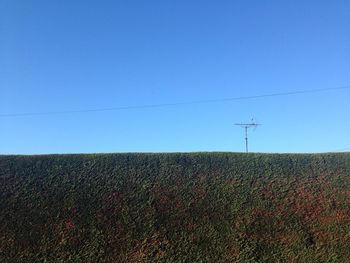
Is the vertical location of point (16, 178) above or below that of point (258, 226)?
above

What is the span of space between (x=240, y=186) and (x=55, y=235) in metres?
4.65

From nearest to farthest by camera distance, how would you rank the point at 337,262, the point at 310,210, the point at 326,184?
1. the point at 337,262
2. the point at 310,210
3. the point at 326,184

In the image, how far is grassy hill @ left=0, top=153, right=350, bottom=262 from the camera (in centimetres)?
1080

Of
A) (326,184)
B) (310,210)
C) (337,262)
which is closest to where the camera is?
(337,262)

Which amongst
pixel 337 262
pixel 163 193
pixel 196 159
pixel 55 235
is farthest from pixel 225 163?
pixel 55 235

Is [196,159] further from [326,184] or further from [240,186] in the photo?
[326,184]

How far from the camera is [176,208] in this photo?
A: 11.7 m

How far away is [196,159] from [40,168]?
409cm

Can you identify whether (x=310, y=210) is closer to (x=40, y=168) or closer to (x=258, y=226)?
(x=258, y=226)

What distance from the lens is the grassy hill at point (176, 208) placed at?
10797 mm

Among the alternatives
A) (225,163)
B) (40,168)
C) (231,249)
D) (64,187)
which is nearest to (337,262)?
(231,249)

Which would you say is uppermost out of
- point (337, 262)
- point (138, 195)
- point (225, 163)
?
point (225, 163)

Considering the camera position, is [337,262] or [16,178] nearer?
[337,262]

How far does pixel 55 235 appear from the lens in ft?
35.9
